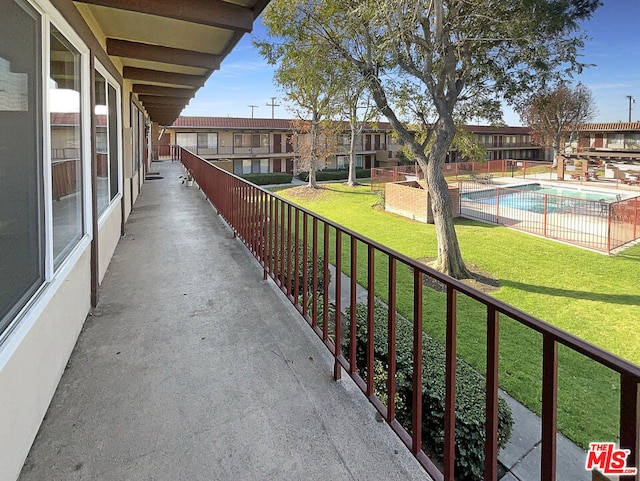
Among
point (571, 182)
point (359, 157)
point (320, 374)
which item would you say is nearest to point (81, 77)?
point (320, 374)

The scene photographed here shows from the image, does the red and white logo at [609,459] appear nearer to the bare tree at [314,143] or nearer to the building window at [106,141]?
the building window at [106,141]

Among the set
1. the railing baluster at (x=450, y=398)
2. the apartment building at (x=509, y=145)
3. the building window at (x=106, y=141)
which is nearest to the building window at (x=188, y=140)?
the apartment building at (x=509, y=145)

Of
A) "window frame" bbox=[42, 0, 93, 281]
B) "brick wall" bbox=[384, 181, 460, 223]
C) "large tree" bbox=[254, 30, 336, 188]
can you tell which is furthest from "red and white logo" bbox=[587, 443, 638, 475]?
"brick wall" bbox=[384, 181, 460, 223]

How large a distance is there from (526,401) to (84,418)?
3.95 m

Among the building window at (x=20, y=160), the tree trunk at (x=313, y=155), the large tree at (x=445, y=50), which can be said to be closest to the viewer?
the building window at (x=20, y=160)

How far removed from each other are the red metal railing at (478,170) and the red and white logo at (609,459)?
25.1 metres

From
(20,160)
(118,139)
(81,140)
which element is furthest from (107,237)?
(20,160)

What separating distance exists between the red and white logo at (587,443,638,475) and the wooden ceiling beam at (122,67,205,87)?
649 cm

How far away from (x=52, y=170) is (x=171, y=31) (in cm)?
246

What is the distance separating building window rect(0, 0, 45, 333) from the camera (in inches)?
62.7

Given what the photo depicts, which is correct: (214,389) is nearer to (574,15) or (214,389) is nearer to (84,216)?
(84,216)

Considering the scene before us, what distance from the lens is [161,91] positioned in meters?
8.38

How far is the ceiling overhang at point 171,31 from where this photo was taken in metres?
3.23

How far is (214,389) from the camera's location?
2188 mm
